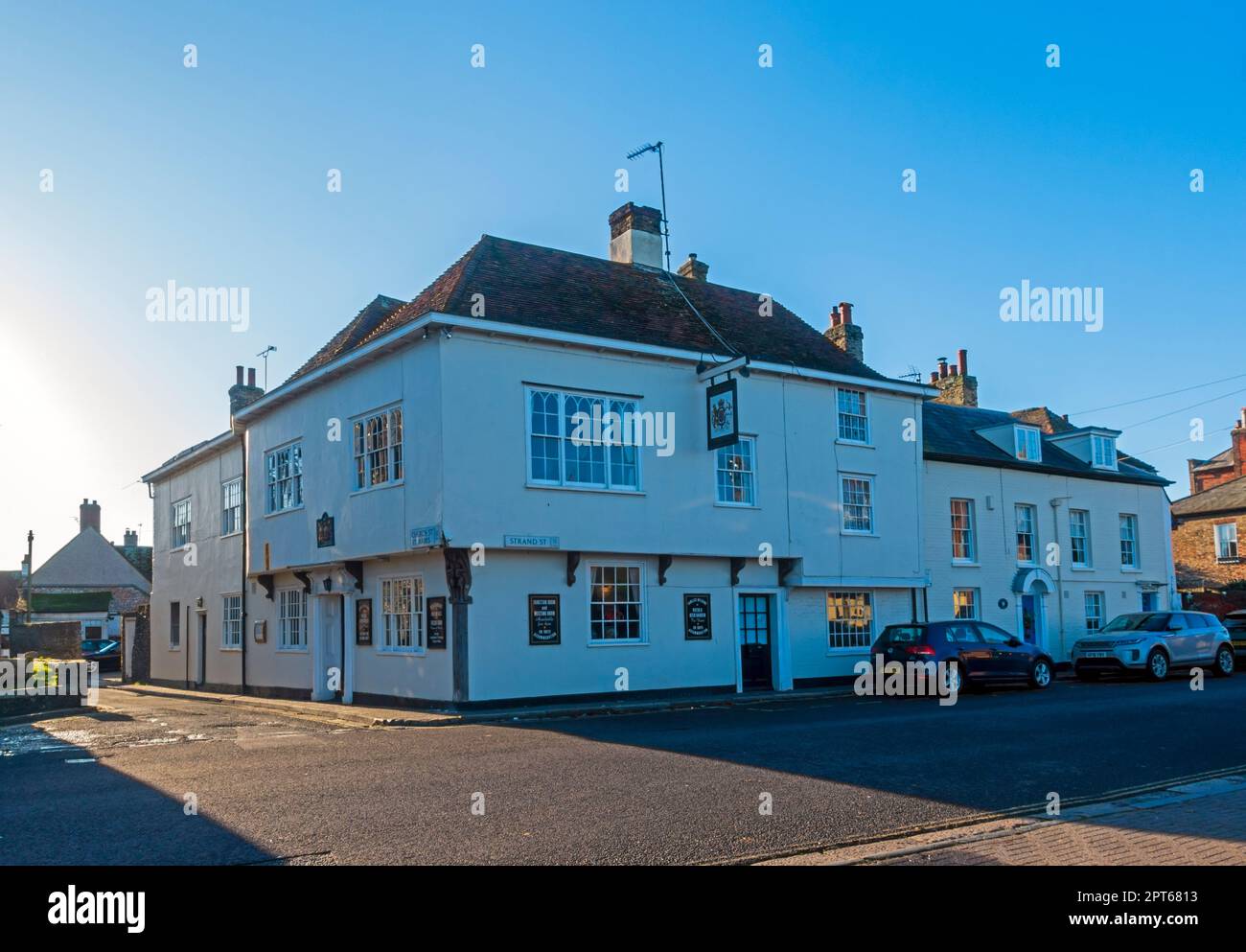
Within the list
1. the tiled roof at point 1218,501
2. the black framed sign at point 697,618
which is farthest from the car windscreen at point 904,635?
the tiled roof at point 1218,501

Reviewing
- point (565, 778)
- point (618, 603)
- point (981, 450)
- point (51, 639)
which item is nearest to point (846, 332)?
point (981, 450)

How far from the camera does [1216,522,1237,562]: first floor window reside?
45156 millimetres

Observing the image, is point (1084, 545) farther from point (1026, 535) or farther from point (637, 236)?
point (637, 236)

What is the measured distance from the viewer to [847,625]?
2538 centimetres

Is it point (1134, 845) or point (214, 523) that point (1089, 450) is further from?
point (1134, 845)

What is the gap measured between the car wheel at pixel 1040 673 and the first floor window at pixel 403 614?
12738mm

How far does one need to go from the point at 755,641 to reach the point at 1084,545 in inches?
574

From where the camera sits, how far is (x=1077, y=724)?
15.0 m

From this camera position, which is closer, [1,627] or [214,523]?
[214,523]

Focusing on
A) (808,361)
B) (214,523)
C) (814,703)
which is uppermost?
(808,361)

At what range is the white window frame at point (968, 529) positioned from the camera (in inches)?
1148
